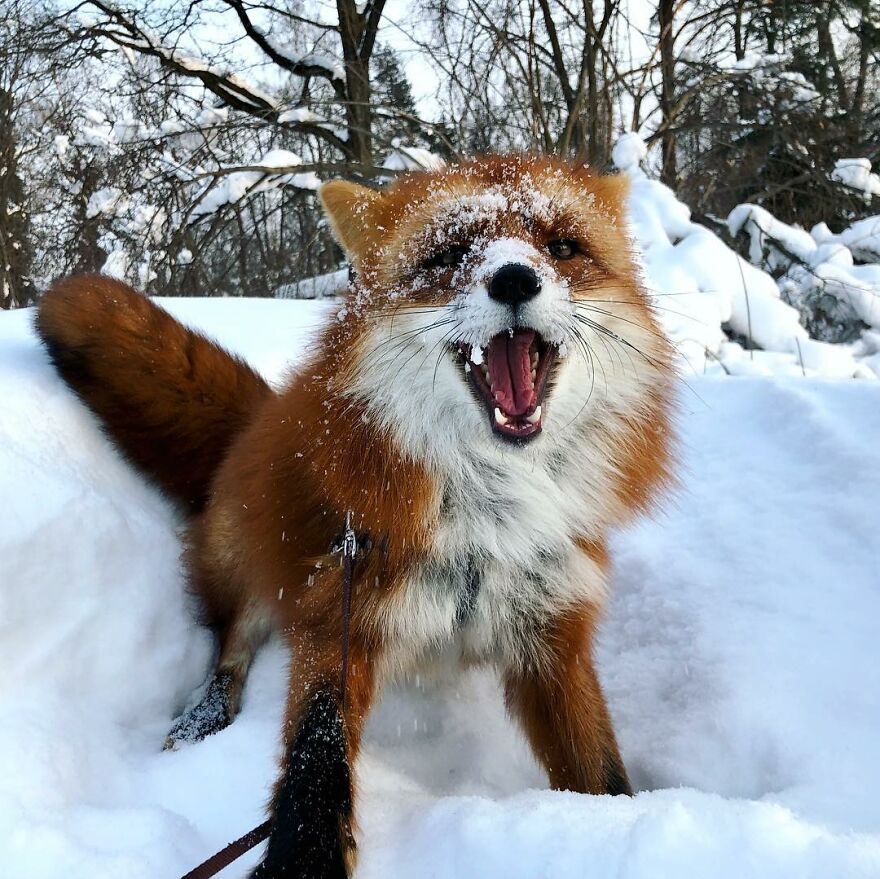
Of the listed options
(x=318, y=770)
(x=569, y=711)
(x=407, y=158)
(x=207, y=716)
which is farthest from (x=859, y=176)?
(x=318, y=770)

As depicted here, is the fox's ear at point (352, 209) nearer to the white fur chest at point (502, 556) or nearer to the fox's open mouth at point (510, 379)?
the fox's open mouth at point (510, 379)

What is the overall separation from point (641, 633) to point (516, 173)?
154cm

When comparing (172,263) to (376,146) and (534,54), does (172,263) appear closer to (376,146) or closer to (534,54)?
(376,146)

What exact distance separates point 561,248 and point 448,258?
0.32 metres

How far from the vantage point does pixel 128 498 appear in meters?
2.38

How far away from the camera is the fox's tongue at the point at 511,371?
5.43 feet

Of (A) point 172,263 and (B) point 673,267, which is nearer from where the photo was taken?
(B) point 673,267

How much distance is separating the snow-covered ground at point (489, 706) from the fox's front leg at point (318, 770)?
91mm

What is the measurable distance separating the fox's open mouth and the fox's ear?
59 cm

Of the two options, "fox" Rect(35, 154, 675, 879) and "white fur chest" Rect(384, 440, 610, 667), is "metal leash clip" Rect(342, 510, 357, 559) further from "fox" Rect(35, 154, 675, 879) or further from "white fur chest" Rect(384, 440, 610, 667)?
"white fur chest" Rect(384, 440, 610, 667)

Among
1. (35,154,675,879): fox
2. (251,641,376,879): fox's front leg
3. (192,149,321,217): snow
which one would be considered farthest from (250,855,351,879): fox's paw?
(192,149,321,217): snow

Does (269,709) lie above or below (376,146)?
below

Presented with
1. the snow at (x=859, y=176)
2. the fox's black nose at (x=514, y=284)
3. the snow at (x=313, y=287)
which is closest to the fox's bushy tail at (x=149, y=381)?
the fox's black nose at (x=514, y=284)

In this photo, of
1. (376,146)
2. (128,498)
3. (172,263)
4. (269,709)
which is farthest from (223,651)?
(376,146)
